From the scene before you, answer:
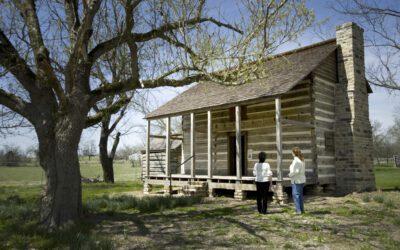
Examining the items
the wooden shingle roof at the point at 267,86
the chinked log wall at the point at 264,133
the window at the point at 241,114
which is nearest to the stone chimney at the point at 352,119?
the wooden shingle roof at the point at 267,86

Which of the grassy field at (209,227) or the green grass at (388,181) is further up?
the green grass at (388,181)

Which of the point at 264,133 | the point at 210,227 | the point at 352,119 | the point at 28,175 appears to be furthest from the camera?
the point at 28,175

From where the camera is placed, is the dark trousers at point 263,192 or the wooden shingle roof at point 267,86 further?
the wooden shingle roof at point 267,86

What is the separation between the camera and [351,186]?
45.6 feet

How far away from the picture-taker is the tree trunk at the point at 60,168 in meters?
7.44

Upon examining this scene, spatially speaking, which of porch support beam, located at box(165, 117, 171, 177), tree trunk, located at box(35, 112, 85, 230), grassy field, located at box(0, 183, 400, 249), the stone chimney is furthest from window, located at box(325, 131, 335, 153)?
tree trunk, located at box(35, 112, 85, 230)

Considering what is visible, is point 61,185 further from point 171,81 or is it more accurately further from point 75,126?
point 171,81

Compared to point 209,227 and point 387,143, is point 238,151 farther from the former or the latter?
point 387,143

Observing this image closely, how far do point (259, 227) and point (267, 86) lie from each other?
702cm

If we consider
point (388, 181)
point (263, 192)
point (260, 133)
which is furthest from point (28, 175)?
point (263, 192)

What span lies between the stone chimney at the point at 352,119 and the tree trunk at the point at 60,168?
10652 millimetres

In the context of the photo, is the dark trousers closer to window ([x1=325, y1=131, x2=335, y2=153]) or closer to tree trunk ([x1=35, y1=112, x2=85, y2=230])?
tree trunk ([x1=35, y1=112, x2=85, y2=230])

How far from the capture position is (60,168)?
7.50 metres

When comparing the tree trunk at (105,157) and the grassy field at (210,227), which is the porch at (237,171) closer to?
the grassy field at (210,227)
